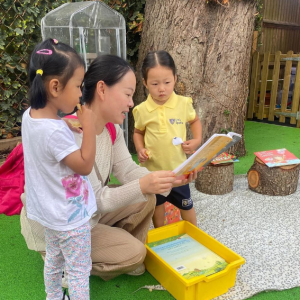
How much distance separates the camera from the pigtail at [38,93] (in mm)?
1070

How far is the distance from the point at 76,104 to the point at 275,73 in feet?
17.5

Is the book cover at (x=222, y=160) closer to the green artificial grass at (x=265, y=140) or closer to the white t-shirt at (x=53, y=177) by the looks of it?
the green artificial grass at (x=265, y=140)

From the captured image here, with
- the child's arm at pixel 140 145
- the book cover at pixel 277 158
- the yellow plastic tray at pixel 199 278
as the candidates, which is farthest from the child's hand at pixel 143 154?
the book cover at pixel 277 158

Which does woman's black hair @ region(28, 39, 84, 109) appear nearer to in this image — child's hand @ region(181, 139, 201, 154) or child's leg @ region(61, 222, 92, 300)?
child's leg @ region(61, 222, 92, 300)

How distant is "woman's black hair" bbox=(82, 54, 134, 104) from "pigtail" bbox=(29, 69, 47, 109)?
363 millimetres

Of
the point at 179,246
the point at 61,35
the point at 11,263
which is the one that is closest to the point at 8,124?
the point at 61,35

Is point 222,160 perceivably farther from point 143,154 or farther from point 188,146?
point 143,154

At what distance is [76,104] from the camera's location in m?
1.15

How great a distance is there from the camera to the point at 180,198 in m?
2.01

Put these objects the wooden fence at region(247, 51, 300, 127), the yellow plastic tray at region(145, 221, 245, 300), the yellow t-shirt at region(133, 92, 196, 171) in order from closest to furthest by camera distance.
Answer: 1. the yellow plastic tray at region(145, 221, 245, 300)
2. the yellow t-shirt at region(133, 92, 196, 171)
3. the wooden fence at region(247, 51, 300, 127)

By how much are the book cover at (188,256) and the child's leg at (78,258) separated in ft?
1.92

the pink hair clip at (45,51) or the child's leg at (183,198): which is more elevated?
the pink hair clip at (45,51)

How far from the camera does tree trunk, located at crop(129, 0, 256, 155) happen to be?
329 centimetres

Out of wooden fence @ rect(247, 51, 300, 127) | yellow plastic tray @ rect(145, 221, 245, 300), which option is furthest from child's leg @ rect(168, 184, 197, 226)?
wooden fence @ rect(247, 51, 300, 127)
